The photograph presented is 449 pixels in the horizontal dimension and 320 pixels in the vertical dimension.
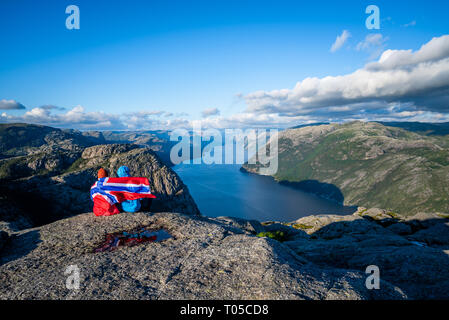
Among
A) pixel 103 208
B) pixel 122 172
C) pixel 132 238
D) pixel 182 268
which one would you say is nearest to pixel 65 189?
pixel 103 208

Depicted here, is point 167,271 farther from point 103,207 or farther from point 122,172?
point 122,172

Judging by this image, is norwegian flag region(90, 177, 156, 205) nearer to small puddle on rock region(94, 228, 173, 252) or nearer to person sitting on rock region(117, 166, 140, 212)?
person sitting on rock region(117, 166, 140, 212)

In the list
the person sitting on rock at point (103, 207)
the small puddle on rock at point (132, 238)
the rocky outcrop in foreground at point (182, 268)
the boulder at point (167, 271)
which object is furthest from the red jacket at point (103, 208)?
the small puddle on rock at point (132, 238)

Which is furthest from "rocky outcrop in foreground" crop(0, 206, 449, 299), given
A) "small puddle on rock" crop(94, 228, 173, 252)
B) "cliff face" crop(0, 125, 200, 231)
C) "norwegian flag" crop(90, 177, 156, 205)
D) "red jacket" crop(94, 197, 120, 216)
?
"cliff face" crop(0, 125, 200, 231)

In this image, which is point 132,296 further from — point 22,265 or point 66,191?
point 66,191
